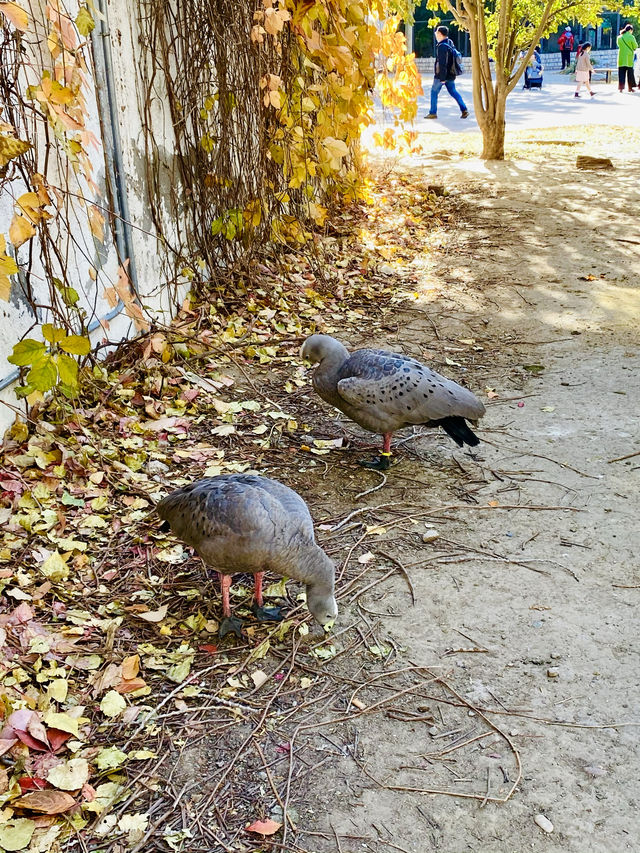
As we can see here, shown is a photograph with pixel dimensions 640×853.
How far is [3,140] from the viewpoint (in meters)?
3.10

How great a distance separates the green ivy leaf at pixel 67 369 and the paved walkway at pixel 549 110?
10036mm

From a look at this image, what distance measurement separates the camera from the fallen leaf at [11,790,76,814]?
2156 millimetres

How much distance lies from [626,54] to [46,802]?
22600mm

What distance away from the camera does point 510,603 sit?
10.2 ft

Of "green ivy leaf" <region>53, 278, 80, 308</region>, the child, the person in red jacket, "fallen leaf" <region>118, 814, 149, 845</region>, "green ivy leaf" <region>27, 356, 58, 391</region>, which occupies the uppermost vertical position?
the person in red jacket

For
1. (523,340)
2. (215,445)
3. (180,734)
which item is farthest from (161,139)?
(180,734)

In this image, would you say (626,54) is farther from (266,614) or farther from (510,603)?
(266,614)

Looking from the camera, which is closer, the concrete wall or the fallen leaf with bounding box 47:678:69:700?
the fallen leaf with bounding box 47:678:69:700

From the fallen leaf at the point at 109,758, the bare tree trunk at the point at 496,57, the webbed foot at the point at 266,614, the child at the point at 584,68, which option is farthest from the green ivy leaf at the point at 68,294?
the child at the point at 584,68

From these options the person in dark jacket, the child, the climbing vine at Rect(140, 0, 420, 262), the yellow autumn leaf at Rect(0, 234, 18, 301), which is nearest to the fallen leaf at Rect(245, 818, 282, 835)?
the yellow autumn leaf at Rect(0, 234, 18, 301)

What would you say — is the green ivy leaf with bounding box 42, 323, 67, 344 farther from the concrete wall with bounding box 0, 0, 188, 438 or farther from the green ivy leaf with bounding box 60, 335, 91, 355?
the concrete wall with bounding box 0, 0, 188, 438

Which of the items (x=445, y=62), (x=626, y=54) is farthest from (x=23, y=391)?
(x=626, y=54)

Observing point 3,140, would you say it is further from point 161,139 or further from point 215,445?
point 161,139

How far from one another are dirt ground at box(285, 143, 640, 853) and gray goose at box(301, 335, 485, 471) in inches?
10.0
